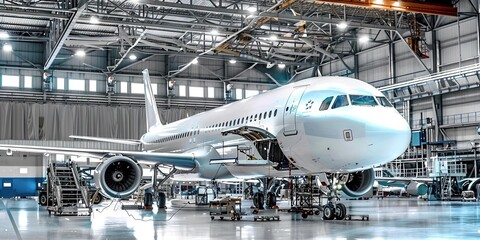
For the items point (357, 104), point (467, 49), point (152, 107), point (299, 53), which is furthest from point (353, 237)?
point (299, 53)

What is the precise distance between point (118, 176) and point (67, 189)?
258 cm

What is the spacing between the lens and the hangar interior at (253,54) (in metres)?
34.1

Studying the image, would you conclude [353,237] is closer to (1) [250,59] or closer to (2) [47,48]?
(1) [250,59]

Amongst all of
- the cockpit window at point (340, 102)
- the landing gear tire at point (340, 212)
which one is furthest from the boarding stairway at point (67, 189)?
the cockpit window at point (340, 102)

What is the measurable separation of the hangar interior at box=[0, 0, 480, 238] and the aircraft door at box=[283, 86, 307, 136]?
13843 mm

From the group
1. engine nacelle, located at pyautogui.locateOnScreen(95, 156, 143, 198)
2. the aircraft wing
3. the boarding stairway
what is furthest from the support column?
engine nacelle, located at pyautogui.locateOnScreen(95, 156, 143, 198)

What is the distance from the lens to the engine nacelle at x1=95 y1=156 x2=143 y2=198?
1878cm

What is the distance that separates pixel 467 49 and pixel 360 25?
23.9 feet

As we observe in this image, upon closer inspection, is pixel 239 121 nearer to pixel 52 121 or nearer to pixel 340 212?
pixel 340 212

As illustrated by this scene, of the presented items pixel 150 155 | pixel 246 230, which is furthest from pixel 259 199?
pixel 246 230

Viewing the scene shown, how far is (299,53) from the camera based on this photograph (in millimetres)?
46812

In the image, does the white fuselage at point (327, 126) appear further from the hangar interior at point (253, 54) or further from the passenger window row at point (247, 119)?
the hangar interior at point (253, 54)

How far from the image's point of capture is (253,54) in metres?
49.5

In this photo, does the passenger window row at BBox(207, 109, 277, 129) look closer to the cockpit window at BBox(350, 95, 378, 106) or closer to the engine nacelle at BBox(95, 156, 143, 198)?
the cockpit window at BBox(350, 95, 378, 106)
